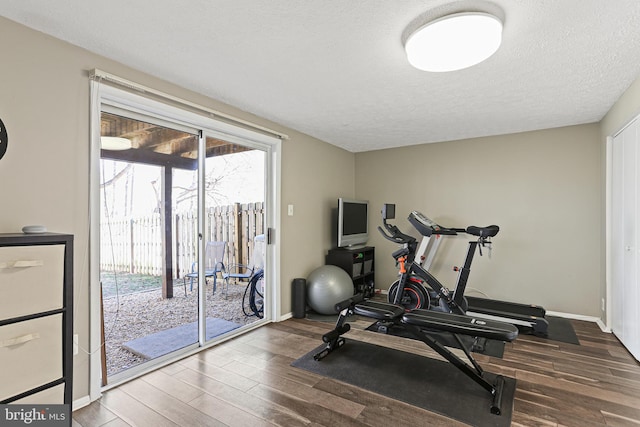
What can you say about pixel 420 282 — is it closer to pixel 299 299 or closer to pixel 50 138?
pixel 299 299

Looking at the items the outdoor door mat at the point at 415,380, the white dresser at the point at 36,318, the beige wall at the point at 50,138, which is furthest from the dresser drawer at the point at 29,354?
the outdoor door mat at the point at 415,380

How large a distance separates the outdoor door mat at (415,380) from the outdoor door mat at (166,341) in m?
1.04

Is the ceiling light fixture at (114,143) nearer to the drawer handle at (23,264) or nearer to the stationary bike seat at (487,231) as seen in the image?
the drawer handle at (23,264)

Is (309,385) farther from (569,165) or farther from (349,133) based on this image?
(569,165)

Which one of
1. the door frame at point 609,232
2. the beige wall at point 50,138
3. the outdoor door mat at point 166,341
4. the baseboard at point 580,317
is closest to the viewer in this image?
the beige wall at point 50,138

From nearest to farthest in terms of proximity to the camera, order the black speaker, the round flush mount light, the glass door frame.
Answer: the round flush mount light
the glass door frame
the black speaker

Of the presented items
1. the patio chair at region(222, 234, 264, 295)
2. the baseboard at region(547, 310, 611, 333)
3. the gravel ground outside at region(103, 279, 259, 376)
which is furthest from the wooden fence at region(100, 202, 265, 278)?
the baseboard at region(547, 310, 611, 333)

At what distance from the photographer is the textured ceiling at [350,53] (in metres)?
1.69

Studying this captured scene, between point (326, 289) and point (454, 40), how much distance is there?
288 cm

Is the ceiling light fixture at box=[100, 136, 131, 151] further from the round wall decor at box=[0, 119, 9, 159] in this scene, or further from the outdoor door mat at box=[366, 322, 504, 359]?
the outdoor door mat at box=[366, 322, 504, 359]

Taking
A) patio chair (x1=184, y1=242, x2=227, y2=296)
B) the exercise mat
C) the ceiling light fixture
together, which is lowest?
the exercise mat

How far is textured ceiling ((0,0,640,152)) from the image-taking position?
1694mm

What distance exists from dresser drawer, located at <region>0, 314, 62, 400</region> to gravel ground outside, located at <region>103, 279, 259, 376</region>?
0.76 m

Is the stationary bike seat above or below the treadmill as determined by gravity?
above
